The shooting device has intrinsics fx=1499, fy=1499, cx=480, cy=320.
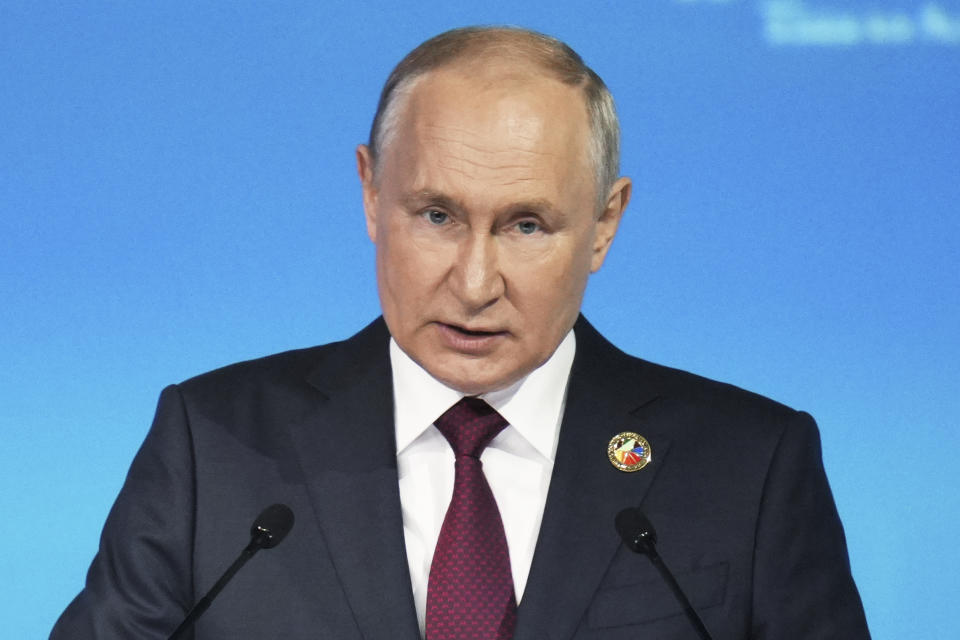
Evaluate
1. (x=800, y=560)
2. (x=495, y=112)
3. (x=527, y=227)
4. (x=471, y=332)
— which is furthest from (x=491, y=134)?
(x=800, y=560)

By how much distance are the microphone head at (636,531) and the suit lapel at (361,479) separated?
29 centimetres

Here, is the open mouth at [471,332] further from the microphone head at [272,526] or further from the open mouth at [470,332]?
the microphone head at [272,526]

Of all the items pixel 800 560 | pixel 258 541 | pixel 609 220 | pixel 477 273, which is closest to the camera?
pixel 258 541

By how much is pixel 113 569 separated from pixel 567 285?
71 cm

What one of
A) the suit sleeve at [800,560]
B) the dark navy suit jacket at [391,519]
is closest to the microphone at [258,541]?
the dark navy suit jacket at [391,519]

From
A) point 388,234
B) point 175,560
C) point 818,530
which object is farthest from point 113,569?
point 818,530

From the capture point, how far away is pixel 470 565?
196 centimetres

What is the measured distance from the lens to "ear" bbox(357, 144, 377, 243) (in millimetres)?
2111

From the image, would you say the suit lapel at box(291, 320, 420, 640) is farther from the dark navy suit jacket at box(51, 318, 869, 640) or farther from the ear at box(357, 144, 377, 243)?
the ear at box(357, 144, 377, 243)

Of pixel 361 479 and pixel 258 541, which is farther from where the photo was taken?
pixel 361 479

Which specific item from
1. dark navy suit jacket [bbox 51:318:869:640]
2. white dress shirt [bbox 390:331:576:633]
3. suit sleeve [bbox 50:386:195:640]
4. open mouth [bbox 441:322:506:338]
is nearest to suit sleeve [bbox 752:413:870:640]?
dark navy suit jacket [bbox 51:318:869:640]

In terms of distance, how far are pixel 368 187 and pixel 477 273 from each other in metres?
0.29

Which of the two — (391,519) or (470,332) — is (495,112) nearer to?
(470,332)

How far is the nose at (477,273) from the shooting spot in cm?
192
